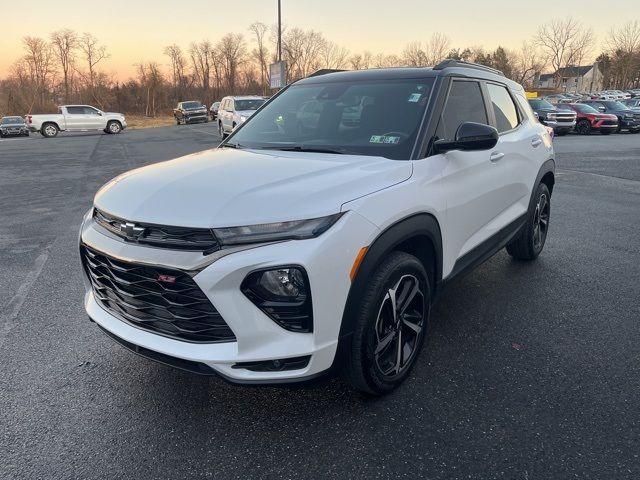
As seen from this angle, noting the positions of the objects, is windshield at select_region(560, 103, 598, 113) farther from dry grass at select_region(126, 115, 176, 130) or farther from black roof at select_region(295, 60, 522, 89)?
dry grass at select_region(126, 115, 176, 130)

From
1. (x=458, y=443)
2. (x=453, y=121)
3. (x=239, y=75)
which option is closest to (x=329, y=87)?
(x=453, y=121)

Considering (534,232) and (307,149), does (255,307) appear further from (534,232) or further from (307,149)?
(534,232)

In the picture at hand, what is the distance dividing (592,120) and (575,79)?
77890mm

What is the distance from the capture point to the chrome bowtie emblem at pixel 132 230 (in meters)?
2.27

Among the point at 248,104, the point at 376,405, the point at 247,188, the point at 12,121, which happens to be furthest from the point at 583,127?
the point at 12,121

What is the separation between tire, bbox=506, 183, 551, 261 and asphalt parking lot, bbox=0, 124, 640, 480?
1.63 feet

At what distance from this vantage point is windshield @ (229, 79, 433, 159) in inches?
119

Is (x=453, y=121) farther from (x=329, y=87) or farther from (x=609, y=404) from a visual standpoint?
(x=609, y=404)

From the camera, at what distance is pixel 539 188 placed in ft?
15.7

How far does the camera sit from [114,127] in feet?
102

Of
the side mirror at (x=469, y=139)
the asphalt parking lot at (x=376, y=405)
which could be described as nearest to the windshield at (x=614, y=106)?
the asphalt parking lot at (x=376, y=405)

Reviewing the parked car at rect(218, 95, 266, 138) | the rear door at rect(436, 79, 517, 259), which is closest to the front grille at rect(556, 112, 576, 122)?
the parked car at rect(218, 95, 266, 138)

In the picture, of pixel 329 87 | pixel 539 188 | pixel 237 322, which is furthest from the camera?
pixel 539 188

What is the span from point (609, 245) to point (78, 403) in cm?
551
